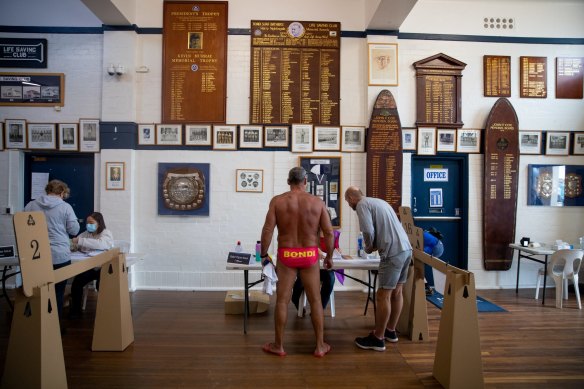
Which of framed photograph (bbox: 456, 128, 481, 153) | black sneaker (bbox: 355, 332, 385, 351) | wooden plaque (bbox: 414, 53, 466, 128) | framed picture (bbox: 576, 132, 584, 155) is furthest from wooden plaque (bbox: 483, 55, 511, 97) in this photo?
black sneaker (bbox: 355, 332, 385, 351)

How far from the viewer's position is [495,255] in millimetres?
5855

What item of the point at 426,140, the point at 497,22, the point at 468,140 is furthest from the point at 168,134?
the point at 497,22

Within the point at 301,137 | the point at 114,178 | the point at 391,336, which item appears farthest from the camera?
the point at 301,137

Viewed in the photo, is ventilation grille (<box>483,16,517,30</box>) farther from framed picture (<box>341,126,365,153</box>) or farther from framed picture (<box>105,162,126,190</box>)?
framed picture (<box>105,162,126,190</box>)

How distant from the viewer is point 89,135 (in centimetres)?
563

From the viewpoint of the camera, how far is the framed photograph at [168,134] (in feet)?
18.5

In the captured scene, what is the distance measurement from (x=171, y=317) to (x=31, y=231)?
224 centimetres

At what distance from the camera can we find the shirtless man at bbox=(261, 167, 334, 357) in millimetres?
3344

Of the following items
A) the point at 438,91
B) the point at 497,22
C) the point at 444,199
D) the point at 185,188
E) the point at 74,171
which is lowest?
the point at 444,199

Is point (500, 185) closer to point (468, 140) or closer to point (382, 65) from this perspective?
point (468, 140)

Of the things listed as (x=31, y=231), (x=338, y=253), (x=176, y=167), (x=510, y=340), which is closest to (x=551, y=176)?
(x=510, y=340)

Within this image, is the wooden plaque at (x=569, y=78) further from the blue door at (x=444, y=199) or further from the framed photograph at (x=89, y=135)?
the framed photograph at (x=89, y=135)

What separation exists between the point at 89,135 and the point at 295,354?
4.47 meters

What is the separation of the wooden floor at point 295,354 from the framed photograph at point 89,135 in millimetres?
2406
